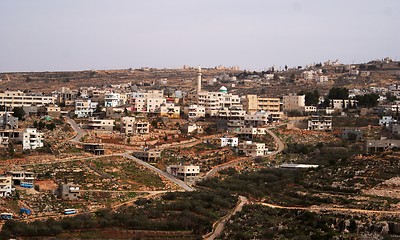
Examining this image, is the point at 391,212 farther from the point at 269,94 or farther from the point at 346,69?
the point at 346,69

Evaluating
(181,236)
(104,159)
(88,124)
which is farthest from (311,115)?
(181,236)

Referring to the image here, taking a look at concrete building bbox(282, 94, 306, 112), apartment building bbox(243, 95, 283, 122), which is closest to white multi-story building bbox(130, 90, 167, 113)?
apartment building bbox(243, 95, 283, 122)

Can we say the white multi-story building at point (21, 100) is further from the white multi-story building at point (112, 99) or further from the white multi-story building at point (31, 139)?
the white multi-story building at point (31, 139)

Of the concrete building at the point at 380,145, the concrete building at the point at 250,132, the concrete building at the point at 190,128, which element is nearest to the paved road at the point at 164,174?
the concrete building at the point at 190,128

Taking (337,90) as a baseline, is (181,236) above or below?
below

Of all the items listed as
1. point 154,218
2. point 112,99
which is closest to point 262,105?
point 112,99

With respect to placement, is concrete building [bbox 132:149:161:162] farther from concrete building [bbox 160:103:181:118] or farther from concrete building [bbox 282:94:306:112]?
concrete building [bbox 282:94:306:112]

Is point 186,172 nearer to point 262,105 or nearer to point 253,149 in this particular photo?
point 253,149
